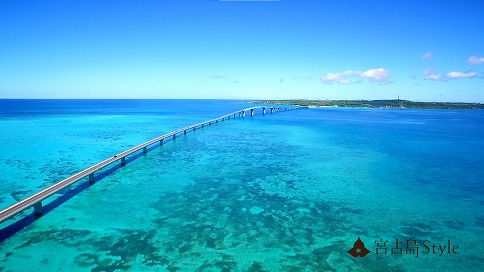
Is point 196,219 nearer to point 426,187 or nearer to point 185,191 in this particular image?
point 185,191

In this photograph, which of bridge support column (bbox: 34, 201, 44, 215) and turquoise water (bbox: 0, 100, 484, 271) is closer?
turquoise water (bbox: 0, 100, 484, 271)

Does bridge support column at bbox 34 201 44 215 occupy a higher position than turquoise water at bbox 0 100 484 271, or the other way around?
bridge support column at bbox 34 201 44 215

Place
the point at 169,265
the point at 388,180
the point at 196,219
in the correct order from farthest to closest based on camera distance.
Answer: the point at 388,180
the point at 196,219
the point at 169,265

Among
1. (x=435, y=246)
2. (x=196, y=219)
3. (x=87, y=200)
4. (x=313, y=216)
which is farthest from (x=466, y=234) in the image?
(x=87, y=200)

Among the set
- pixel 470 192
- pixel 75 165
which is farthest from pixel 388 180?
pixel 75 165

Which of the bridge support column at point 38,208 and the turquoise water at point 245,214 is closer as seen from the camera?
the turquoise water at point 245,214

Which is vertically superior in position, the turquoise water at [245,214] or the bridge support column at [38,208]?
the bridge support column at [38,208]

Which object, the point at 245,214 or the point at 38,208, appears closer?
the point at 38,208

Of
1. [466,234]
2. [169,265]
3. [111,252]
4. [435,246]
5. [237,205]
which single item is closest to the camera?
[169,265]

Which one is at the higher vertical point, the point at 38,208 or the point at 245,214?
the point at 38,208

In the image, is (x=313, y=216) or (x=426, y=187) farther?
(x=426, y=187)
